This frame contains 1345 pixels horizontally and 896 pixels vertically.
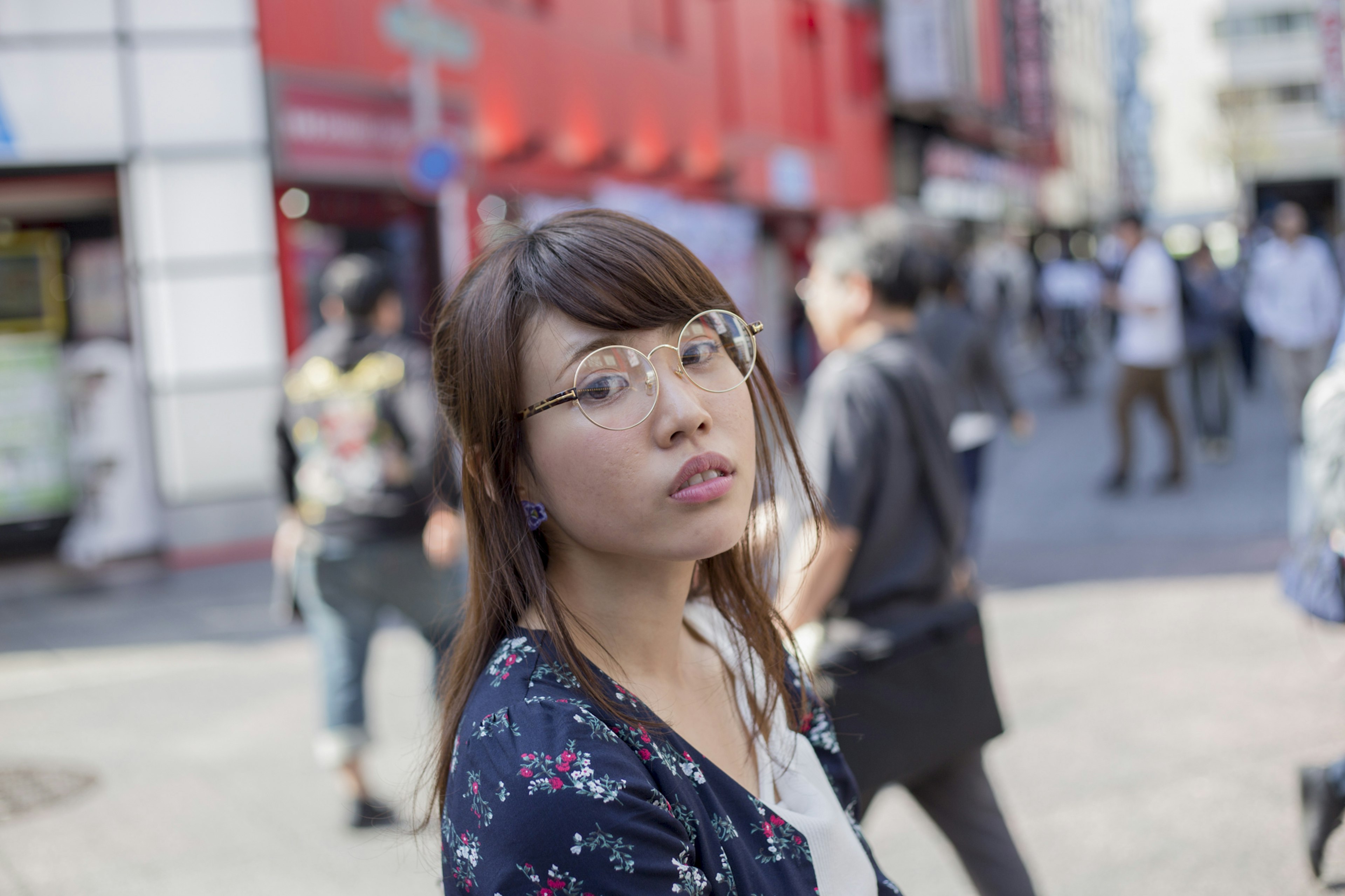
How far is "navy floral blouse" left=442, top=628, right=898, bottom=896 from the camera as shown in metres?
1.29

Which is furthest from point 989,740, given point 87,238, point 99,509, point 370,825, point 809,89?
point 809,89

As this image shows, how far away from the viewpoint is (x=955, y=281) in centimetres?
766

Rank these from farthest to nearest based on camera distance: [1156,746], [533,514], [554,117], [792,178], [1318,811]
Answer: [792,178] → [554,117] → [1156,746] → [1318,811] → [533,514]

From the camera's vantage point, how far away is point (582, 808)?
130 cm

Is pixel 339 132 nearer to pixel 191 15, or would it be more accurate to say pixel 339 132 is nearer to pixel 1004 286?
pixel 191 15

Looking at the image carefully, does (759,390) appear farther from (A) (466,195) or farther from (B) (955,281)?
→ (A) (466,195)

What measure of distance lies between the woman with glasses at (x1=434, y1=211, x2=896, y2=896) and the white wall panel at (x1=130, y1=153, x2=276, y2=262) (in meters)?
9.29

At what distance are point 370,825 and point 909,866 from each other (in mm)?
1805

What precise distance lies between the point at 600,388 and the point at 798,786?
58 cm

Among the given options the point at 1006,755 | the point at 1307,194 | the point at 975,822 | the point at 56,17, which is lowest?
the point at 1006,755

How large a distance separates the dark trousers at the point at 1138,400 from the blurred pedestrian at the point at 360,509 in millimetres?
6480

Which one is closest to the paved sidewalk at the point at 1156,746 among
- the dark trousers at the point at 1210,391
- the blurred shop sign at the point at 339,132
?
the dark trousers at the point at 1210,391

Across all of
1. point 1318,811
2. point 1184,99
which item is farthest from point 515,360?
point 1184,99

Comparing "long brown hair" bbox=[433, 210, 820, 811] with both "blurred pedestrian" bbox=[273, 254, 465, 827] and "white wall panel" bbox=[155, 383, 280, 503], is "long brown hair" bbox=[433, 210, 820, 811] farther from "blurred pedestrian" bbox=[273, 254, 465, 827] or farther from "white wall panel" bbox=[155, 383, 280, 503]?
"white wall panel" bbox=[155, 383, 280, 503]
